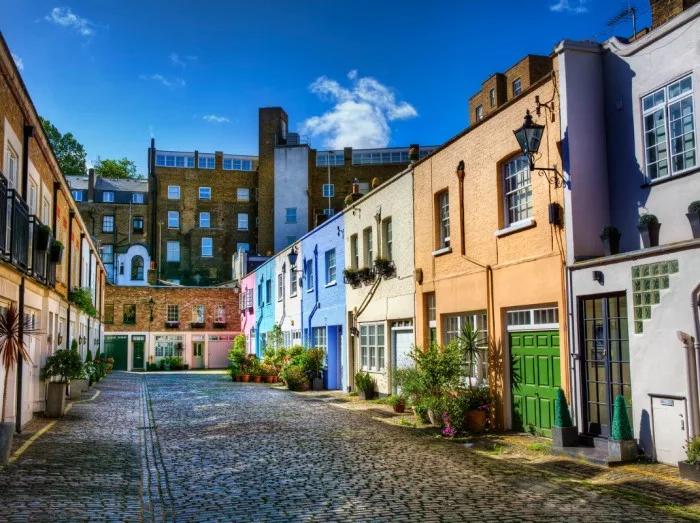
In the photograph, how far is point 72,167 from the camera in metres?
63.1

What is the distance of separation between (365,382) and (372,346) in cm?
121

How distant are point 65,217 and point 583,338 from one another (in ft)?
54.4

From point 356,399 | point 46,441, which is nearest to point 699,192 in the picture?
point 46,441

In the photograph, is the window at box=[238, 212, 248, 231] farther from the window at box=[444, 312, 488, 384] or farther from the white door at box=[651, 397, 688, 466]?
the white door at box=[651, 397, 688, 466]

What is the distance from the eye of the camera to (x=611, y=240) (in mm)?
10891

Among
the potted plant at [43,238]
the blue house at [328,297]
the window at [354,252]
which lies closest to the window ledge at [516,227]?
the potted plant at [43,238]

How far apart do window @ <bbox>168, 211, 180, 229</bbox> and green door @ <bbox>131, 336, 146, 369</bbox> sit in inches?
580

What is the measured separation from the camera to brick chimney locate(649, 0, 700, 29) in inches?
503

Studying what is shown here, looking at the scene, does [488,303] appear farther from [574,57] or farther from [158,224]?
[158,224]

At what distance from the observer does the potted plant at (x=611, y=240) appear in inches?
428

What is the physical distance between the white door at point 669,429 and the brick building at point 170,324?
138 ft

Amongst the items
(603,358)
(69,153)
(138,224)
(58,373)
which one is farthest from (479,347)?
(69,153)

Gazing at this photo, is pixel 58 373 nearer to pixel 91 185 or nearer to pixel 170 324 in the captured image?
pixel 170 324

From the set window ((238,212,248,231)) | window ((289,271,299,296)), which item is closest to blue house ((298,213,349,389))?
window ((289,271,299,296))
